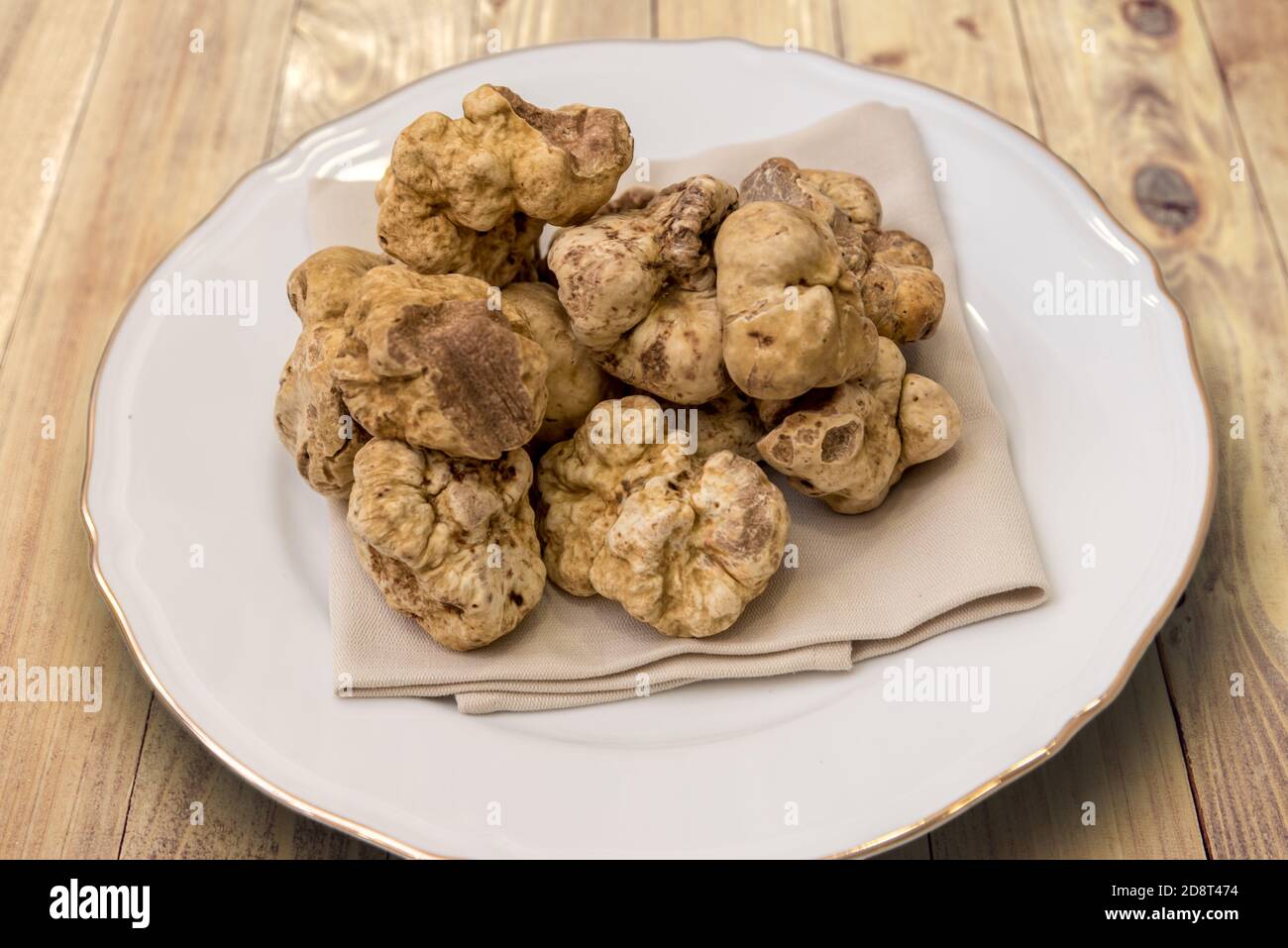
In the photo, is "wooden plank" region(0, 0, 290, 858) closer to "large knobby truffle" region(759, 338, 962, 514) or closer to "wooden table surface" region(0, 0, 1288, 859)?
"wooden table surface" region(0, 0, 1288, 859)

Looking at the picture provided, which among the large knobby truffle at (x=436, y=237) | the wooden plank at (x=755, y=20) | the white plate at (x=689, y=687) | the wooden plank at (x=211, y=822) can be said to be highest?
the large knobby truffle at (x=436, y=237)

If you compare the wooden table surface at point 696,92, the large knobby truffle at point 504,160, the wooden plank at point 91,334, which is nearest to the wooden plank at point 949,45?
the wooden table surface at point 696,92

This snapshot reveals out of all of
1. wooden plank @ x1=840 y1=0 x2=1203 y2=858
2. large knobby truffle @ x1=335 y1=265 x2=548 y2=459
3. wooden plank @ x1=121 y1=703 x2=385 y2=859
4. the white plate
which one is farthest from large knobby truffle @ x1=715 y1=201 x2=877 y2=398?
wooden plank @ x1=121 y1=703 x2=385 y2=859

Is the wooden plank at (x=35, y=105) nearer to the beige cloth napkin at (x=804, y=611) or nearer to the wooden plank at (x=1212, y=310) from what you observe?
the beige cloth napkin at (x=804, y=611)

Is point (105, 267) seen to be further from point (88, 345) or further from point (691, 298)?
point (691, 298)

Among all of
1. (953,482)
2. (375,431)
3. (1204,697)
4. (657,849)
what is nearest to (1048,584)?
(953,482)

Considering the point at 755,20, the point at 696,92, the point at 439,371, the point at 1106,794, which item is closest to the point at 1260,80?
the point at 755,20

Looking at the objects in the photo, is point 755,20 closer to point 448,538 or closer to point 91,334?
point 91,334
